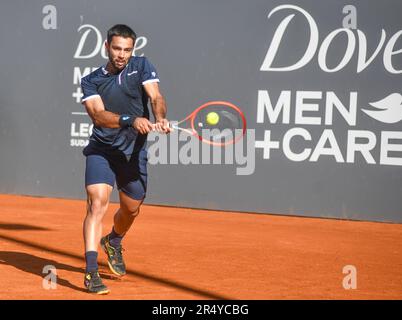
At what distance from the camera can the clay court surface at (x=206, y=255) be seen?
588cm

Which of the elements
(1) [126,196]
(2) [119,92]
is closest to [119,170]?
(1) [126,196]

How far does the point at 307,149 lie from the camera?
33.9 ft

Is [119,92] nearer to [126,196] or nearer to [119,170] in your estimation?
[119,170]

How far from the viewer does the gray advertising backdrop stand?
33.1 feet

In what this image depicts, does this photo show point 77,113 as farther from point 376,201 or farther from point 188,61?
point 376,201

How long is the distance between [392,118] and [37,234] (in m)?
4.26

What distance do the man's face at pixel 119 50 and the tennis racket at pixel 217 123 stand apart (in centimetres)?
456

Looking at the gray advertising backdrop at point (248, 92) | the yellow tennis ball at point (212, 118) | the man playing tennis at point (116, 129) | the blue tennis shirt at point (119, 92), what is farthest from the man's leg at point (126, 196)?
the yellow tennis ball at point (212, 118)

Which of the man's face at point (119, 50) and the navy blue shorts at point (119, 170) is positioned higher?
the man's face at point (119, 50)

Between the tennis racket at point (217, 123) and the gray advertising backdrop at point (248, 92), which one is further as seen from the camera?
the tennis racket at point (217, 123)

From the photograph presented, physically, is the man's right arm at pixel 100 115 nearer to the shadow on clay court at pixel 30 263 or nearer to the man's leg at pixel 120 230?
the man's leg at pixel 120 230

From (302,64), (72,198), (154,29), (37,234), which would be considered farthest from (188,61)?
(37,234)

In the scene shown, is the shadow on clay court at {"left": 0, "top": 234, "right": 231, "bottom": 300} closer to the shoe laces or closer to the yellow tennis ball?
the shoe laces

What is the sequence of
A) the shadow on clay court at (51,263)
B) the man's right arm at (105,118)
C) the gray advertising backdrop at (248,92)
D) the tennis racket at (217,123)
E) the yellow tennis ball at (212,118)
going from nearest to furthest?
the man's right arm at (105,118) < the shadow on clay court at (51,263) < the gray advertising backdrop at (248,92) < the tennis racket at (217,123) < the yellow tennis ball at (212,118)
